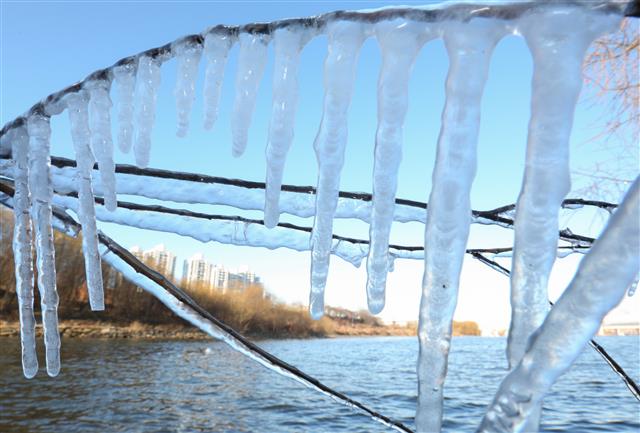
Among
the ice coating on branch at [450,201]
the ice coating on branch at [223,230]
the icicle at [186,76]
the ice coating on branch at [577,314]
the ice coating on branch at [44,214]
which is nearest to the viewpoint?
the ice coating on branch at [577,314]

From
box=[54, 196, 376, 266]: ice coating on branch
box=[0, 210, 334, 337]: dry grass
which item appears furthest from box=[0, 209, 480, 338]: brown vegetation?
box=[54, 196, 376, 266]: ice coating on branch

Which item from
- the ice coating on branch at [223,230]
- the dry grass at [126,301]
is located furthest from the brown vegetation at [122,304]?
the ice coating on branch at [223,230]

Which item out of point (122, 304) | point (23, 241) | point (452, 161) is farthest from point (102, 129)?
point (122, 304)

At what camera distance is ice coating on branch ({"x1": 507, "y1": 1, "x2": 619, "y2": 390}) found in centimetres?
87

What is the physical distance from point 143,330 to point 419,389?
4563 cm

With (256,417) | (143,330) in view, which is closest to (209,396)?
(256,417)

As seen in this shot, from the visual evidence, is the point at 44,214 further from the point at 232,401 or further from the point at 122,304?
the point at 122,304

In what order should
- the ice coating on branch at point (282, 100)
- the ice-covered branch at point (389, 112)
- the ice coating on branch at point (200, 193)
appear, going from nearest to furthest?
the ice-covered branch at point (389, 112), the ice coating on branch at point (282, 100), the ice coating on branch at point (200, 193)

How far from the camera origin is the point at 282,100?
1.34 m

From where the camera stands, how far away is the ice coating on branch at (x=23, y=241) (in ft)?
6.15

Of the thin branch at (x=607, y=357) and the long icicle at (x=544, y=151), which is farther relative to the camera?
the thin branch at (x=607, y=357)

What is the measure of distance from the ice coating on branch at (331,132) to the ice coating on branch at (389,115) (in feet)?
0.27

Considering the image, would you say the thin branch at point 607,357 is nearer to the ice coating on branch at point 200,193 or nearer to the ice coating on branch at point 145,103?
the ice coating on branch at point 200,193

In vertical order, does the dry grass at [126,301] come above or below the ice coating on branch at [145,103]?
below
